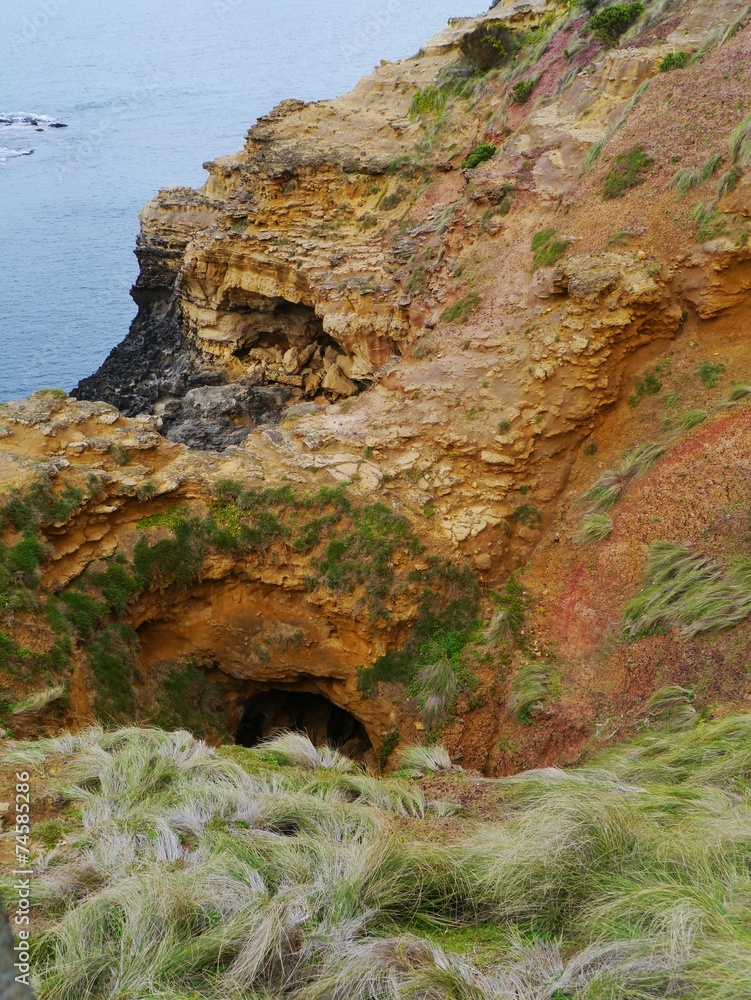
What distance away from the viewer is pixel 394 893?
587 centimetres

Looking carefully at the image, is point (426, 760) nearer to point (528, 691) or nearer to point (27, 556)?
point (528, 691)

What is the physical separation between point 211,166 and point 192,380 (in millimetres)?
9371

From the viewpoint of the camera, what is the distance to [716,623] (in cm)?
1048

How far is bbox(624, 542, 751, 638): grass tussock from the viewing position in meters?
10.6

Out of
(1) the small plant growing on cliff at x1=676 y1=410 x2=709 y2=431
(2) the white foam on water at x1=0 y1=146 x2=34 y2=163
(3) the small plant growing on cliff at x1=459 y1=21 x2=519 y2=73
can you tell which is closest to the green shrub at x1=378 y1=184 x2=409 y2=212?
(3) the small plant growing on cliff at x1=459 y1=21 x2=519 y2=73

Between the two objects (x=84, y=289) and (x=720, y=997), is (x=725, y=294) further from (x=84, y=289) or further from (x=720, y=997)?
(x=84, y=289)

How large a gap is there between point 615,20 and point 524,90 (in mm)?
3135

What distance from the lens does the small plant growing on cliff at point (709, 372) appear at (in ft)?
47.4

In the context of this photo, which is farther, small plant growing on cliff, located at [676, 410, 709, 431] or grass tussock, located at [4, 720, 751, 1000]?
small plant growing on cliff, located at [676, 410, 709, 431]

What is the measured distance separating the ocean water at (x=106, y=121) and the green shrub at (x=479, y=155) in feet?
72.0

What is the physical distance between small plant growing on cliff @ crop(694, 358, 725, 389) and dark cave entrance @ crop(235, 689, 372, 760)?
976 cm

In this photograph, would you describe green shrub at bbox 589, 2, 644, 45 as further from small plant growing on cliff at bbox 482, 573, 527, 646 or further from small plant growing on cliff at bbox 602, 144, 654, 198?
small plant growing on cliff at bbox 482, 573, 527, 646

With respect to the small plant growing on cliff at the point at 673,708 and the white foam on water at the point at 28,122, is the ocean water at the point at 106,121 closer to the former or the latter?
the white foam on water at the point at 28,122

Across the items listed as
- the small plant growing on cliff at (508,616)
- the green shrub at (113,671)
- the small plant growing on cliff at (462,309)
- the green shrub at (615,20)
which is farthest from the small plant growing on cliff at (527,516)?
the green shrub at (615,20)
